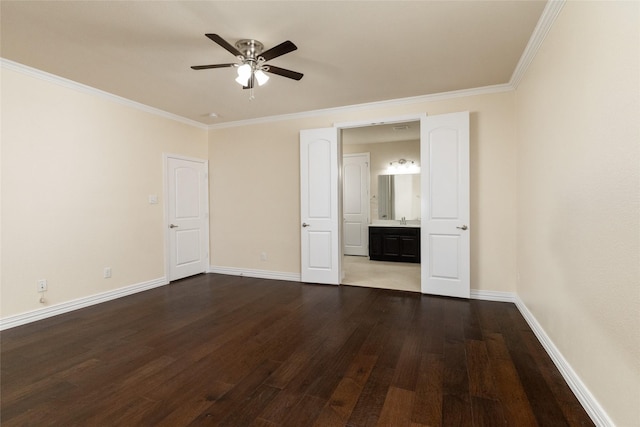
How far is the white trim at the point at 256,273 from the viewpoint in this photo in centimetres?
485

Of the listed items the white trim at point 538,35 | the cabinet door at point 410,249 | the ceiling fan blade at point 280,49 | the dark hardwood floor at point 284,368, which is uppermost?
the white trim at point 538,35

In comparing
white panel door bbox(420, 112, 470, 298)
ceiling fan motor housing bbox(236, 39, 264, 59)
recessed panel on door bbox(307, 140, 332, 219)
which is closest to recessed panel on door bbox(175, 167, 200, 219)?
recessed panel on door bbox(307, 140, 332, 219)

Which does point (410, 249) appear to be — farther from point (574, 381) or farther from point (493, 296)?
point (574, 381)

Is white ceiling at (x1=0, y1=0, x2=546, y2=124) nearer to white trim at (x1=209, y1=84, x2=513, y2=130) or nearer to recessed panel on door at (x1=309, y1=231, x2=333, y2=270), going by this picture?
white trim at (x1=209, y1=84, x2=513, y2=130)

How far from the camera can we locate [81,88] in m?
3.56

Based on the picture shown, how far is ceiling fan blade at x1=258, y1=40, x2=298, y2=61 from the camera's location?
89.8 inches

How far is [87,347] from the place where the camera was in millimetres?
2572

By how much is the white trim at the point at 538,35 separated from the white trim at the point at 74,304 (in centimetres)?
534

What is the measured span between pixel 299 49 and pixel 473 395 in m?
3.05

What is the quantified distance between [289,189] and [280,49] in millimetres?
2675

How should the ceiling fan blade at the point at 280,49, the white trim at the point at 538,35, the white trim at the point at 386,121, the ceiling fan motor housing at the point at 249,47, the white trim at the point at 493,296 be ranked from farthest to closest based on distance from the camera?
the white trim at the point at 386,121 < the white trim at the point at 493,296 < the ceiling fan motor housing at the point at 249,47 < the ceiling fan blade at the point at 280,49 < the white trim at the point at 538,35

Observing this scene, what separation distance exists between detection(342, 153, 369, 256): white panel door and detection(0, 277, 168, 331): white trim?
162 inches

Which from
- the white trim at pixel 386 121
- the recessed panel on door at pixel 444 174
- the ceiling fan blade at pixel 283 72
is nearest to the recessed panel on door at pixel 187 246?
the white trim at pixel 386 121

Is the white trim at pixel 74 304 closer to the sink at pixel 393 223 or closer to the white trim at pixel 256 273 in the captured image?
the white trim at pixel 256 273
